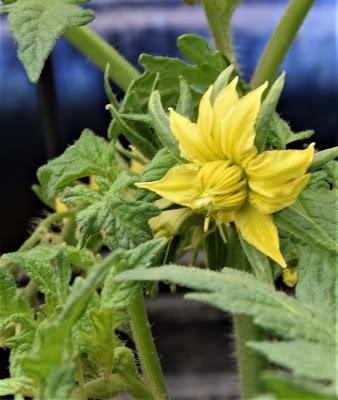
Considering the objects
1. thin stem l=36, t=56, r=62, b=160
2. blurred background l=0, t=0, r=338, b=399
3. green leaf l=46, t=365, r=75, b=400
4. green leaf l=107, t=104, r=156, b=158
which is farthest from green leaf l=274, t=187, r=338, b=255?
blurred background l=0, t=0, r=338, b=399

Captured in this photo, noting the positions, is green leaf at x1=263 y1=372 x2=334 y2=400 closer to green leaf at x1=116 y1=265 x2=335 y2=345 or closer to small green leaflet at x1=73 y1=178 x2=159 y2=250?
green leaf at x1=116 y1=265 x2=335 y2=345

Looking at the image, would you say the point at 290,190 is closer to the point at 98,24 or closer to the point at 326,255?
the point at 326,255

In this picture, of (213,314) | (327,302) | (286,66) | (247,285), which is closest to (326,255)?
(327,302)

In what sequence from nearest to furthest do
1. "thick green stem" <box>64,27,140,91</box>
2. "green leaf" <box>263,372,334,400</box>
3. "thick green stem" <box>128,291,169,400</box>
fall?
"green leaf" <box>263,372,334,400</box> → "thick green stem" <box>128,291,169,400</box> → "thick green stem" <box>64,27,140,91</box>

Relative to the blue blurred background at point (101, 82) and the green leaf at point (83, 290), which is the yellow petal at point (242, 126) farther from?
the blue blurred background at point (101, 82)

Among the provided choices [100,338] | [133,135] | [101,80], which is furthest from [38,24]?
[101,80]
